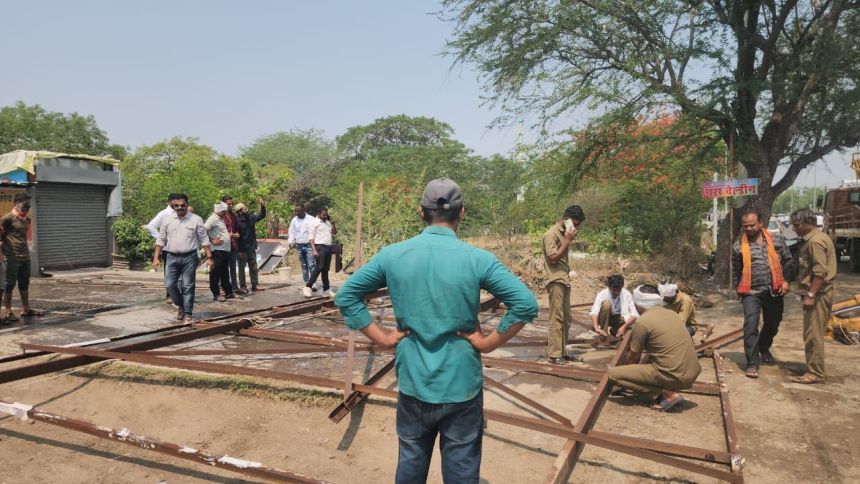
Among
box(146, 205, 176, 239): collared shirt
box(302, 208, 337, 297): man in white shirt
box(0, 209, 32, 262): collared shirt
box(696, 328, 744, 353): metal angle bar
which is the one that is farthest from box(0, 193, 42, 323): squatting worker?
box(696, 328, 744, 353): metal angle bar

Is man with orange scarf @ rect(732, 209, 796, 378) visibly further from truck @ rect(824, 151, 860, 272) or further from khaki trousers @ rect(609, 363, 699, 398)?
truck @ rect(824, 151, 860, 272)

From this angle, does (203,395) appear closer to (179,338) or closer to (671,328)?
(179,338)

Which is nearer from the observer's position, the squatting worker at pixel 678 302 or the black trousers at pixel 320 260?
the squatting worker at pixel 678 302

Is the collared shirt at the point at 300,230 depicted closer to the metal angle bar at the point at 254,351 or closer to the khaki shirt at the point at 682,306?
the metal angle bar at the point at 254,351

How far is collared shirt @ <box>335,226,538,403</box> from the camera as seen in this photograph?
84.5 inches

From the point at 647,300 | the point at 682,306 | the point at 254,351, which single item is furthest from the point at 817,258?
the point at 254,351

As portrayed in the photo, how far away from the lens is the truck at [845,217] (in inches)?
598

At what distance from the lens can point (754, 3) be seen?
10227 millimetres

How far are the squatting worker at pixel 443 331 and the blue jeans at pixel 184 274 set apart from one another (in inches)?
226

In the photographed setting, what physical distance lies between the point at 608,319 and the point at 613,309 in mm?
138

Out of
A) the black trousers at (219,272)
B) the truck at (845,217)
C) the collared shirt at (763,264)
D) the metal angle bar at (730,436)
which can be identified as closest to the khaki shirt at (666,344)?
the metal angle bar at (730,436)

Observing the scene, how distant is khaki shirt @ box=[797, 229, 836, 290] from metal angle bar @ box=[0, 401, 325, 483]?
5.04 metres

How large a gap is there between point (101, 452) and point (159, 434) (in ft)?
1.42

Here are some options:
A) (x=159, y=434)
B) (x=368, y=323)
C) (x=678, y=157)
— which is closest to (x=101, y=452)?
(x=159, y=434)
